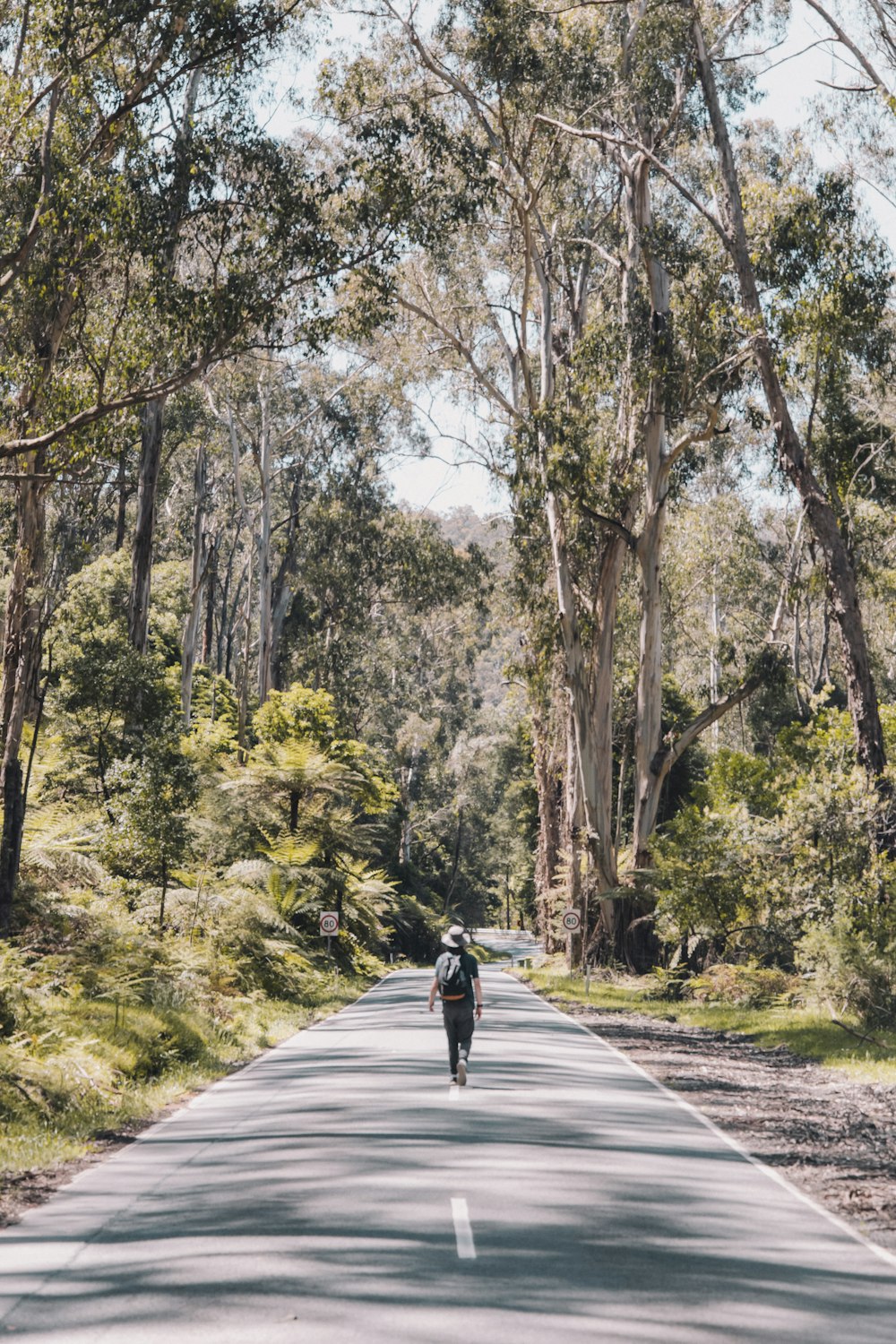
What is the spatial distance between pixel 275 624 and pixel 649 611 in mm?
21893

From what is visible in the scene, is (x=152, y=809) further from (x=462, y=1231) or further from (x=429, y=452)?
(x=429, y=452)

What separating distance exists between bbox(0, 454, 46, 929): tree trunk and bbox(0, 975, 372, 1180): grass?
2028 millimetres

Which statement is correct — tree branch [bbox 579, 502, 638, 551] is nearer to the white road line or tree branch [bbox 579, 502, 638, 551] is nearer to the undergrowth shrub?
the undergrowth shrub

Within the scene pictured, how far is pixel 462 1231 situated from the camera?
7398 mm

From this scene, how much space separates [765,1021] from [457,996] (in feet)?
31.6

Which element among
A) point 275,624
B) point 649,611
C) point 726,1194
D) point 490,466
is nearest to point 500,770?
point 275,624

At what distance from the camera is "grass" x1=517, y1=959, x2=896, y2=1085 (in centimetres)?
1700

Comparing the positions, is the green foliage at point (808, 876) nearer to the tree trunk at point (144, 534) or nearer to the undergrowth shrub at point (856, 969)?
the undergrowth shrub at point (856, 969)

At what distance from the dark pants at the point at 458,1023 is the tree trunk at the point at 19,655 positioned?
6.44 m

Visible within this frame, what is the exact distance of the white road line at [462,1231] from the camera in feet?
22.9

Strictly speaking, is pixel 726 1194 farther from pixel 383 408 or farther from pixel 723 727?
pixel 723 727

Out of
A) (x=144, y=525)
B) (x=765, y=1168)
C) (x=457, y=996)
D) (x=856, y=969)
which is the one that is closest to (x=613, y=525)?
(x=144, y=525)

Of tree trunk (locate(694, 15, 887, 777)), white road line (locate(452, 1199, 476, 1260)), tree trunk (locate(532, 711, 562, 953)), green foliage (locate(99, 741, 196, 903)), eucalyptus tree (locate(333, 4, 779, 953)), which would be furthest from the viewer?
tree trunk (locate(532, 711, 562, 953))

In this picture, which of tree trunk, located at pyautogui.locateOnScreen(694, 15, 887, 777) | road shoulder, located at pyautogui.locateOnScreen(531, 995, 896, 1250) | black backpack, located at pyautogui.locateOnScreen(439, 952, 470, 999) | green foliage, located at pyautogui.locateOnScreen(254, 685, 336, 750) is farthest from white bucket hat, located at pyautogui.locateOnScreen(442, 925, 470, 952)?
green foliage, located at pyautogui.locateOnScreen(254, 685, 336, 750)
